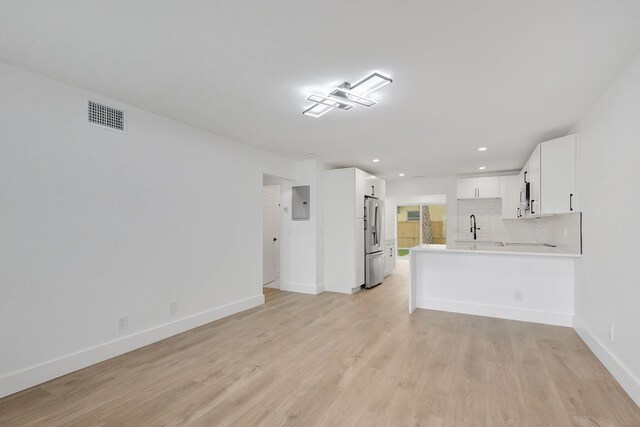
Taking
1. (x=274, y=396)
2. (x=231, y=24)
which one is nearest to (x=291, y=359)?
(x=274, y=396)

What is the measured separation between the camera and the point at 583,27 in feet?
5.87

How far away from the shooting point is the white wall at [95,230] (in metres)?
2.30

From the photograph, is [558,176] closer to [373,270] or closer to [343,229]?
[343,229]

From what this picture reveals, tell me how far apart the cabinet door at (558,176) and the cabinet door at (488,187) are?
2.88 metres

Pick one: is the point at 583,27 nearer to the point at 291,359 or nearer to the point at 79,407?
the point at 291,359

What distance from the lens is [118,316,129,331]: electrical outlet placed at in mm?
2916

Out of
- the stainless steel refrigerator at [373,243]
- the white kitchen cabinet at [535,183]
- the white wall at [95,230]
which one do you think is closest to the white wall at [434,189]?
the stainless steel refrigerator at [373,243]

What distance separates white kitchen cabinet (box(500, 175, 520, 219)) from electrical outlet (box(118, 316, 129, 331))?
6.74m

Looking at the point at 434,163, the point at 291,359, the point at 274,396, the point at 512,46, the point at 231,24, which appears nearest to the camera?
the point at 231,24

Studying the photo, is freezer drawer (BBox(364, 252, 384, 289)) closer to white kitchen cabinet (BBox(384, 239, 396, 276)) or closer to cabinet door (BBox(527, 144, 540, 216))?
white kitchen cabinet (BBox(384, 239, 396, 276))

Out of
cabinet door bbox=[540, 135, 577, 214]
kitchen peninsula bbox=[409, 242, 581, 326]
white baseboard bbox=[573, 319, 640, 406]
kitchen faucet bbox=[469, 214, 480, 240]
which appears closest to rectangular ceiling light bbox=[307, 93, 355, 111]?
kitchen peninsula bbox=[409, 242, 581, 326]

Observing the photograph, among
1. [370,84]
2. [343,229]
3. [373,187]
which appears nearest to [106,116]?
[370,84]

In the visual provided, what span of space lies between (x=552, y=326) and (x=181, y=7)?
193 inches

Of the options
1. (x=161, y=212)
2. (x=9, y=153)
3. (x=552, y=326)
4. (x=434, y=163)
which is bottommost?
(x=552, y=326)
